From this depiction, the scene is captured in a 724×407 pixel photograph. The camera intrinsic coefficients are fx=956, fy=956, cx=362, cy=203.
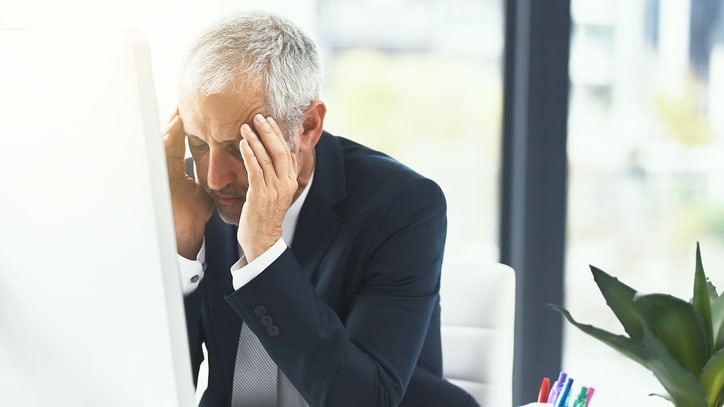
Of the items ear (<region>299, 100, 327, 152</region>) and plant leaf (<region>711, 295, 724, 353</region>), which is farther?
ear (<region>299, 100, 327, 152</region>)

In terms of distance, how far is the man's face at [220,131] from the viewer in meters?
1.42

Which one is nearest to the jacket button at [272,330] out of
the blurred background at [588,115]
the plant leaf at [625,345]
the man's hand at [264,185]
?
the man's hand at [264,185]

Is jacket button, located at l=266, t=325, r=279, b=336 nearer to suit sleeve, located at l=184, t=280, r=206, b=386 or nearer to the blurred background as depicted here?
suit sleeve, located at l=184, t=280, r=206, b=386

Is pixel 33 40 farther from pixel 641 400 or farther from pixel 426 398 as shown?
pixel 641 400

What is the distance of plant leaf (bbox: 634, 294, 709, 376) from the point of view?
38.9 inches

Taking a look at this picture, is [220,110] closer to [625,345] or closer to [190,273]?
[190,273]

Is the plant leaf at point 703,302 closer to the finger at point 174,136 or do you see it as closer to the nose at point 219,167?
the nose at point 219,167

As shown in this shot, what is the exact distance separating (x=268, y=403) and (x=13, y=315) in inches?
30.7

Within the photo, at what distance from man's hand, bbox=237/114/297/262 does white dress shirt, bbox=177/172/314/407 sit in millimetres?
18

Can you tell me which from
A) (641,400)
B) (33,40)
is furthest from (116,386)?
(641,400)

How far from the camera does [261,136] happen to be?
4.64ft

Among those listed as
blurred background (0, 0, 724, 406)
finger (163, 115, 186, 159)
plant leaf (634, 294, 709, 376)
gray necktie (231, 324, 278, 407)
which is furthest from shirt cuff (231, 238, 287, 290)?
blurred background (0, 0, 724, 406)

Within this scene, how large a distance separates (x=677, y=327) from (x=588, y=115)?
1.91 meters

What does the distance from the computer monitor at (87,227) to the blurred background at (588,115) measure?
199 cm
